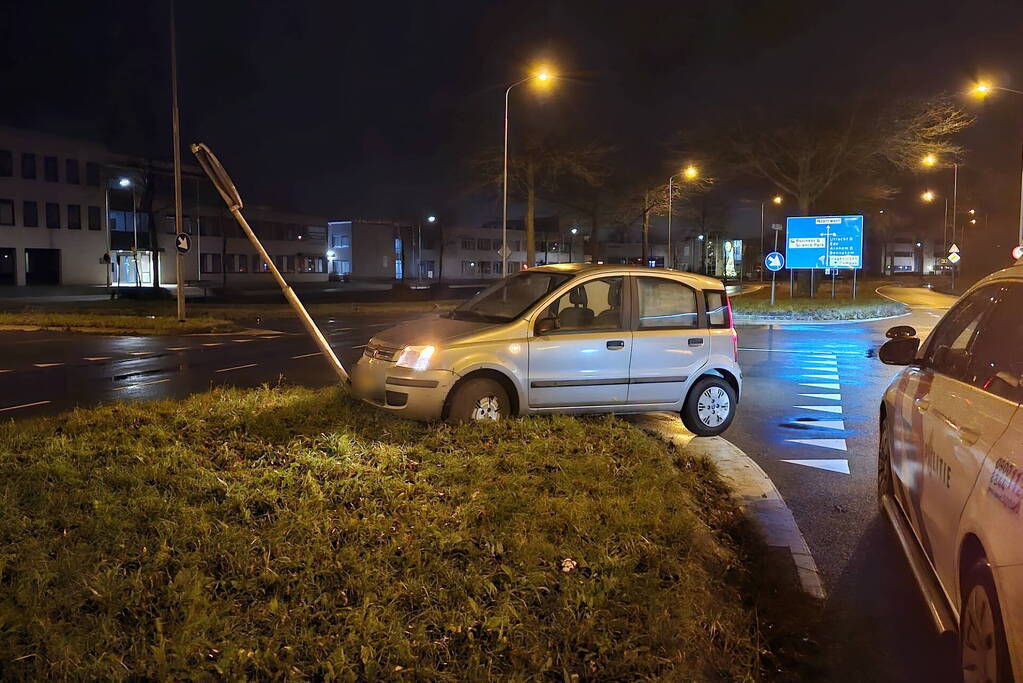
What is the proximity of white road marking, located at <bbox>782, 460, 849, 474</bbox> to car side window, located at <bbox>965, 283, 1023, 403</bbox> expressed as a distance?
11.6 feet

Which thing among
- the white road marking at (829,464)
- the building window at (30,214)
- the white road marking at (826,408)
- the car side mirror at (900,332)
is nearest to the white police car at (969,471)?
the car side mirror at (900,332)

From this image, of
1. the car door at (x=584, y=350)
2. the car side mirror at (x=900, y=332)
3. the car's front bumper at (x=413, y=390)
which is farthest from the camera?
the car door at (x=584, y=350)

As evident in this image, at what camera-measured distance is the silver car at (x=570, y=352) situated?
7.54 metres

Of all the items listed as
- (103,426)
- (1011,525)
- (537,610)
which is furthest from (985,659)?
(103,426)

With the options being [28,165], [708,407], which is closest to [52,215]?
[28,165]

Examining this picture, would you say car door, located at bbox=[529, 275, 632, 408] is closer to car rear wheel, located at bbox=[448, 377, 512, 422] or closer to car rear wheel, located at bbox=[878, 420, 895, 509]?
car rear wheel, located at bbox=[448, 377, 512, 422]

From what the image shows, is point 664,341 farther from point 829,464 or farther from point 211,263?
point 211,263

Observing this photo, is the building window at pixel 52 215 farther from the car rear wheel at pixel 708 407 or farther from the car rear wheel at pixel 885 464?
the car rear wheel at pixel 885 464

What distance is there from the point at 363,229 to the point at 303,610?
86743mm

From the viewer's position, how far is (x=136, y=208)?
61344mm

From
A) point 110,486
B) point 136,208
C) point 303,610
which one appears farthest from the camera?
point 136,208

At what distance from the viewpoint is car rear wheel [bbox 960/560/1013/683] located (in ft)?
9.15

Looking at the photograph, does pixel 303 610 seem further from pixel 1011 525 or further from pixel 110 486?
pixel 1011 525

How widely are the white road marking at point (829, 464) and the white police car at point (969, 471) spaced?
92.7 inches
